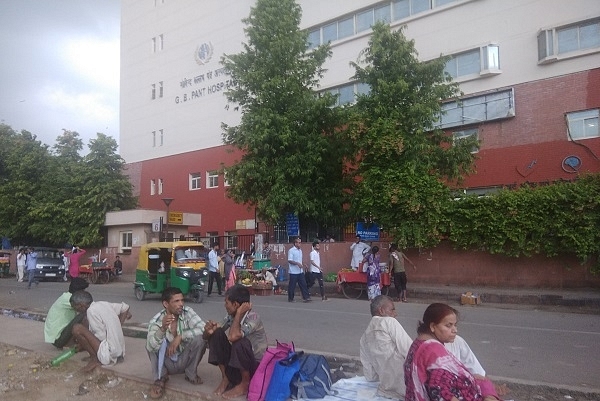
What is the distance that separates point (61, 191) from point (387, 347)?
34.5m

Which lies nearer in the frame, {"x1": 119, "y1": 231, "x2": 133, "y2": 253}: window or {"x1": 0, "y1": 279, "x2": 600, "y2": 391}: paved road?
{"x1": 0, "y1": 279, "x2": 600, "y2": 391}: paved road

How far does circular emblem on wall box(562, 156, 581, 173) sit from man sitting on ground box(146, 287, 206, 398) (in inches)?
794

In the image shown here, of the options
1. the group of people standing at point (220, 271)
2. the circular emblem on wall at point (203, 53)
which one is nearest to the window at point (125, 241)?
the circular emblem on wall at point (203, 53)

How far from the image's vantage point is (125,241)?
3447cm

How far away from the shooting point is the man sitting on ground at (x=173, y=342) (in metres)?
6.26

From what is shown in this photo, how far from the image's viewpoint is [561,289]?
16438mm

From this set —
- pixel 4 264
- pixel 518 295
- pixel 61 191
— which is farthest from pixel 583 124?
pixel 4 264

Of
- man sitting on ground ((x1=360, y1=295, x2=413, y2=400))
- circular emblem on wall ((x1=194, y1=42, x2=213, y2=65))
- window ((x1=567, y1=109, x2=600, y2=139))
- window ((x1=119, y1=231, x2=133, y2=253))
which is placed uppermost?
circular emblem on wall ((x1=194, y1=42, x2=213, y2=65))

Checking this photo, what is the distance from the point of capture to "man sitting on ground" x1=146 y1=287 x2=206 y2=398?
6262 mm

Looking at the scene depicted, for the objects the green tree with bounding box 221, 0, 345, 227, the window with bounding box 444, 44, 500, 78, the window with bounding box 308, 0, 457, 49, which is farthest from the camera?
the window with bounding box 308, 0, 457, 49

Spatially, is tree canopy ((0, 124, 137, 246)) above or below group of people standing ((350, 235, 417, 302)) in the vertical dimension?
above

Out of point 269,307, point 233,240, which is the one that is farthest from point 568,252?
point 233,240

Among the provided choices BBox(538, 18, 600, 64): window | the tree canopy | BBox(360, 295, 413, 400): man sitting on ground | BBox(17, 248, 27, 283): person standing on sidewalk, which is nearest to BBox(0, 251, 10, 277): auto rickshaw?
the tree canopy

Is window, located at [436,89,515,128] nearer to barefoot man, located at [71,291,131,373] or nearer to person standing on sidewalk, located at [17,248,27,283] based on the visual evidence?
barefoot man, located at [71,291,131,373]
